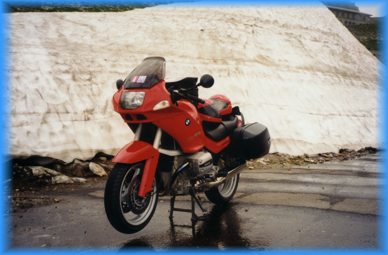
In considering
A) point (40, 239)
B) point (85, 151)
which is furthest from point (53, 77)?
point (40, 239)

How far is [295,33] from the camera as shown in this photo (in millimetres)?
17906

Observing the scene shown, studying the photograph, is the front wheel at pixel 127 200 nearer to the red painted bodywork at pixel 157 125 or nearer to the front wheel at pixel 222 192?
the red painted bodywork at pixel 157 125

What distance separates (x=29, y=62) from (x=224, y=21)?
8.19m

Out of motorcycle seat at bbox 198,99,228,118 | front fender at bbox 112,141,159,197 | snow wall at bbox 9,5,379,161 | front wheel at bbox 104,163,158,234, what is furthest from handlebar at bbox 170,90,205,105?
snow wall at bbox 9,5,379,161

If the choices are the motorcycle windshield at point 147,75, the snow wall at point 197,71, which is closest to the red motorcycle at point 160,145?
the motorcycle windshield at point 147,75

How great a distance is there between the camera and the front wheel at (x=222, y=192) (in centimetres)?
617

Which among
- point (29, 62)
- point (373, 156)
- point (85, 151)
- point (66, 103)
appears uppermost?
point (29, 62)

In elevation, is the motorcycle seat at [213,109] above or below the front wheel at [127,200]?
above

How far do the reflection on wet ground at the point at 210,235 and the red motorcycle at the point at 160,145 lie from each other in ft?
0.60

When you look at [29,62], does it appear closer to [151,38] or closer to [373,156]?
[151,38]

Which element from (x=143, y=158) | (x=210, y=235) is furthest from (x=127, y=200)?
(x=210, y=235)

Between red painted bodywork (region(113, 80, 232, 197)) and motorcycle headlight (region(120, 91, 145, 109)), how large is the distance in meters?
0.05

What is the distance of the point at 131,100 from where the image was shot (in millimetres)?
4812

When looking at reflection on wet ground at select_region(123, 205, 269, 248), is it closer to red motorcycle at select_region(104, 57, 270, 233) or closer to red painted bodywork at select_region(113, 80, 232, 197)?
red motorcycle at select_region(104, 57, 270, 233)
